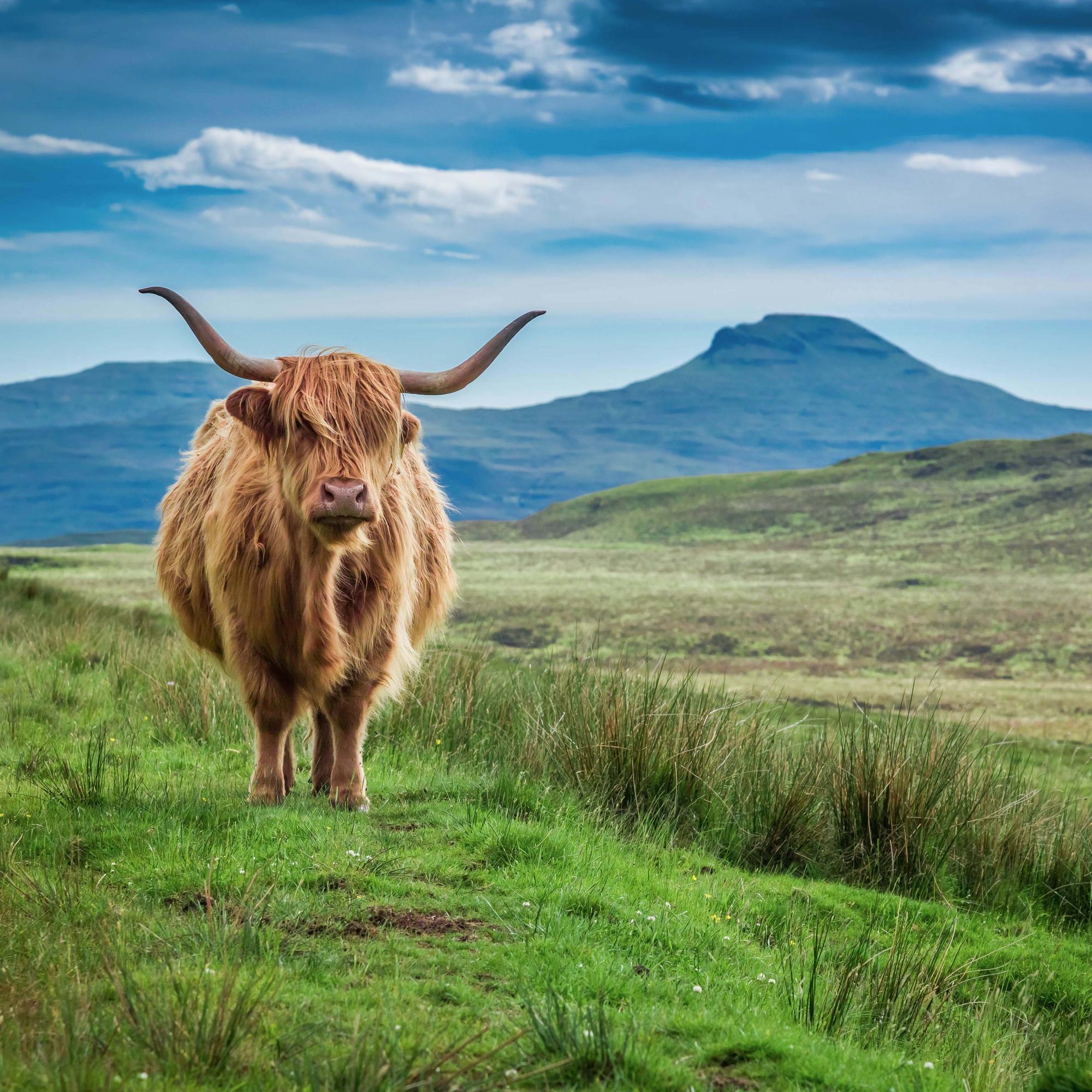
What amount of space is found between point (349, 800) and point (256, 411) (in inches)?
70.5

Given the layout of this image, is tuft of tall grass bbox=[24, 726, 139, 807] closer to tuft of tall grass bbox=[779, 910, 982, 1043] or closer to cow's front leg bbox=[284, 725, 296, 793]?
cow's front leg bbox=[284, 725, 296, 793]

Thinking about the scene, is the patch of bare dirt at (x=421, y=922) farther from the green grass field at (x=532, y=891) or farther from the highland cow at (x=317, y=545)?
the highland cow at (x=317, y=545)

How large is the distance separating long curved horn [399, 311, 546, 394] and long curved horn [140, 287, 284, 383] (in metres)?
0.57

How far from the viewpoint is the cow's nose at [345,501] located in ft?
13.3

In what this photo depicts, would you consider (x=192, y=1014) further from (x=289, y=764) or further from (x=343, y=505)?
(x=289, y=764)

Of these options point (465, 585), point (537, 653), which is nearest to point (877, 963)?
point (537, 653)

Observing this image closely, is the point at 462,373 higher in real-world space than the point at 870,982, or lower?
higher

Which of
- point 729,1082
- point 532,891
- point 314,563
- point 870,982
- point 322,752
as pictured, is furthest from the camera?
point 322,752

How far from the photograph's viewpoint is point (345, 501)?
13.3 feet

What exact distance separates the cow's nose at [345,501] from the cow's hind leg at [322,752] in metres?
1.57

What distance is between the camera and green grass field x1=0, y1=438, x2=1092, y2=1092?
2.71m

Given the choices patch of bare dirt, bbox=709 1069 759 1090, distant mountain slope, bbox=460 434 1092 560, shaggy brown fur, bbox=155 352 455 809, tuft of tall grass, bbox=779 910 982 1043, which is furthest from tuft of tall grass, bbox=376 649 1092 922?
distant mountain slope, bbox=460 434 1092 560

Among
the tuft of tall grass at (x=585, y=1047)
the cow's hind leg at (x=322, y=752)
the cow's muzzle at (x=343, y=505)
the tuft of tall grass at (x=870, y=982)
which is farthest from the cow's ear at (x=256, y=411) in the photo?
the tuft of tall grass at (x=870, y=982)

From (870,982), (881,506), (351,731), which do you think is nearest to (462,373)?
(351,731)
